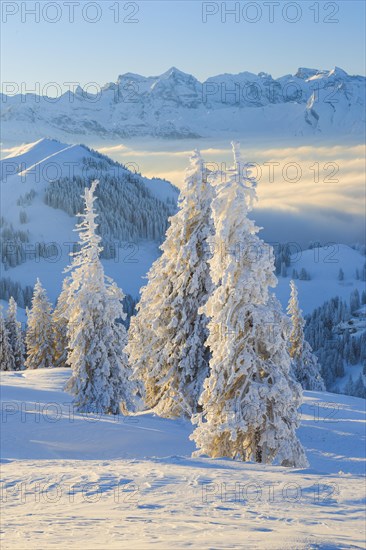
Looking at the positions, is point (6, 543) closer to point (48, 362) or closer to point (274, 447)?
point (274, 447)

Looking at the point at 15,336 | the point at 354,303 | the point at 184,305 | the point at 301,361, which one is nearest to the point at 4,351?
A: the point at 15,336

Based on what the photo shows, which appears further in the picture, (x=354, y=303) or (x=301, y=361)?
(x=354, y=303)

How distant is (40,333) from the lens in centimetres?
5522

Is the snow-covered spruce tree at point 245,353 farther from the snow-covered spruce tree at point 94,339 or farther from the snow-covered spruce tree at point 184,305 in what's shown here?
the snow-covered spruce tree at point 94,339

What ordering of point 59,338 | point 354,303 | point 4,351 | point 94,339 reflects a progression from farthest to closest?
point 354,303 → point 4,351 → point 59,338 → point 94,339

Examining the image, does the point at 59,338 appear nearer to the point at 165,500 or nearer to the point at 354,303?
the point at 165,500

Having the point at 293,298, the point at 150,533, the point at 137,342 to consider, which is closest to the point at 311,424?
the point at 137,342

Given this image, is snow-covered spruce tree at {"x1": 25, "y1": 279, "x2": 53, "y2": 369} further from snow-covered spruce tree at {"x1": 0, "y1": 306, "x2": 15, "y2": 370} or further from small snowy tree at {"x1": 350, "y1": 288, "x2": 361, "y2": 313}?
small snowy tree at {"x1": 350, "y1": 288, "x2": 361, "y2": 313}

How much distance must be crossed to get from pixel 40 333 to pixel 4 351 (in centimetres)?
602

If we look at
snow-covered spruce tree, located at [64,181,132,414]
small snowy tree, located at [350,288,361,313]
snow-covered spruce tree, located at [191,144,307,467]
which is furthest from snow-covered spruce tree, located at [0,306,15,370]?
small snowy tree, located at [350,288,361,313]

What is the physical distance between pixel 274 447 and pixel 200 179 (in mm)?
11181

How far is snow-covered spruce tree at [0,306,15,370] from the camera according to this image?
57000mm

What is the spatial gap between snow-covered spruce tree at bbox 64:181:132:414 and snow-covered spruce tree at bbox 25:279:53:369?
94.8 ft

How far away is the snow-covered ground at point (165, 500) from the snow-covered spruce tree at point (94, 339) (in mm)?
5695
